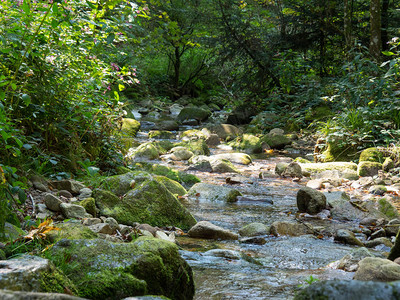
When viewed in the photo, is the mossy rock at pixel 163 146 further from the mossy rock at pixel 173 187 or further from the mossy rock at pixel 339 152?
the mossy rock at pixel 173 187

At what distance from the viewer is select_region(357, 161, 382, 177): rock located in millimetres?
7488

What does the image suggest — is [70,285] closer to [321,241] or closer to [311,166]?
Answer: [321,241]

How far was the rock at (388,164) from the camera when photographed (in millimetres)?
7344

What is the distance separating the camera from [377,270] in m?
2.67

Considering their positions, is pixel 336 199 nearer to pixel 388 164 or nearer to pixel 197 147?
pixel 388 164

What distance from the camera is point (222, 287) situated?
2.64 m

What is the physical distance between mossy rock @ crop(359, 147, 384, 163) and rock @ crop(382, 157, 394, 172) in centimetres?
40

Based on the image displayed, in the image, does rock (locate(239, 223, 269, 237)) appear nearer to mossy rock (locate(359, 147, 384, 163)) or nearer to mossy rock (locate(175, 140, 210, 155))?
mossy rock (locate(359, 147, 384, 163))

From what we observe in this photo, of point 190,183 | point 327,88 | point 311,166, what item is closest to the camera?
point 190,183

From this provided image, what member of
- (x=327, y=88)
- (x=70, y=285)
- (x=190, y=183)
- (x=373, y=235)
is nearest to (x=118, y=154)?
(x=190, y=183)

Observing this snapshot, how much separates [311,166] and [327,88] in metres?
4.97

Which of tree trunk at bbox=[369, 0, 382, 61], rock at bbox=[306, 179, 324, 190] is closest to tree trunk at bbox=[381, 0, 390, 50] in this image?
tree trunk at bbox=[369, 0, 382, 61]

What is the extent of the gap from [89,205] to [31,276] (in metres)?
2.14

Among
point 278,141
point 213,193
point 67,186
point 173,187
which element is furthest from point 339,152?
point 67,186
